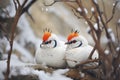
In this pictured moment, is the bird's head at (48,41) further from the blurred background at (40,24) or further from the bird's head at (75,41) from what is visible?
the blurred background at (40,24)

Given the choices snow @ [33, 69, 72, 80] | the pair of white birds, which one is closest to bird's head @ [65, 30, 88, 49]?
the pair of white birds

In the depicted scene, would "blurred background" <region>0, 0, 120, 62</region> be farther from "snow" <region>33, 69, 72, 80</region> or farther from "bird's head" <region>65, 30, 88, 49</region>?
"snow" <region>33, 69, 72, 80</region>

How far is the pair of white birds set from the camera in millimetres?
2639

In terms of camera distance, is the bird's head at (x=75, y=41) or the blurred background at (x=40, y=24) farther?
the blurred background at (x=40, y=24)

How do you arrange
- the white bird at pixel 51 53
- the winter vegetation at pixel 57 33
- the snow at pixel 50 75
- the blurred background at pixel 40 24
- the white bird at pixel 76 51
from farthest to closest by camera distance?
the blurred background at pixel 40 24 → the white bird at pixel 51 53 → the white bird at pixel 76 51 → the snow at pixel 50 75 → the winter vegetation at pixel 57 33

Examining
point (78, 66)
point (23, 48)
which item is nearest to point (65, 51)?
point (78, 66)

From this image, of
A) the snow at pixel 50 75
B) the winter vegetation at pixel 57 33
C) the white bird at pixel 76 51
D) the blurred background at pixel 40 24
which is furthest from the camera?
the blurred background at pixel 40 24

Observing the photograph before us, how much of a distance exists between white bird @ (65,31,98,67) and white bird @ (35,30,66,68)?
0.07m

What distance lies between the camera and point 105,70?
1.87 m

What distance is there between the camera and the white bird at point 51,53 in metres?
2.71

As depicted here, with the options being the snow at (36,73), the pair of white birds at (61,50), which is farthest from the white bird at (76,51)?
the snow at (36,73)

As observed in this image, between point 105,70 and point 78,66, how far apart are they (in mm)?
668

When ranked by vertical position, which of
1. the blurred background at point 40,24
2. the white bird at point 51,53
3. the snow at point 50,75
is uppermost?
the blurred background at point 40,24

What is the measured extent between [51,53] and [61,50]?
3.4 inches
